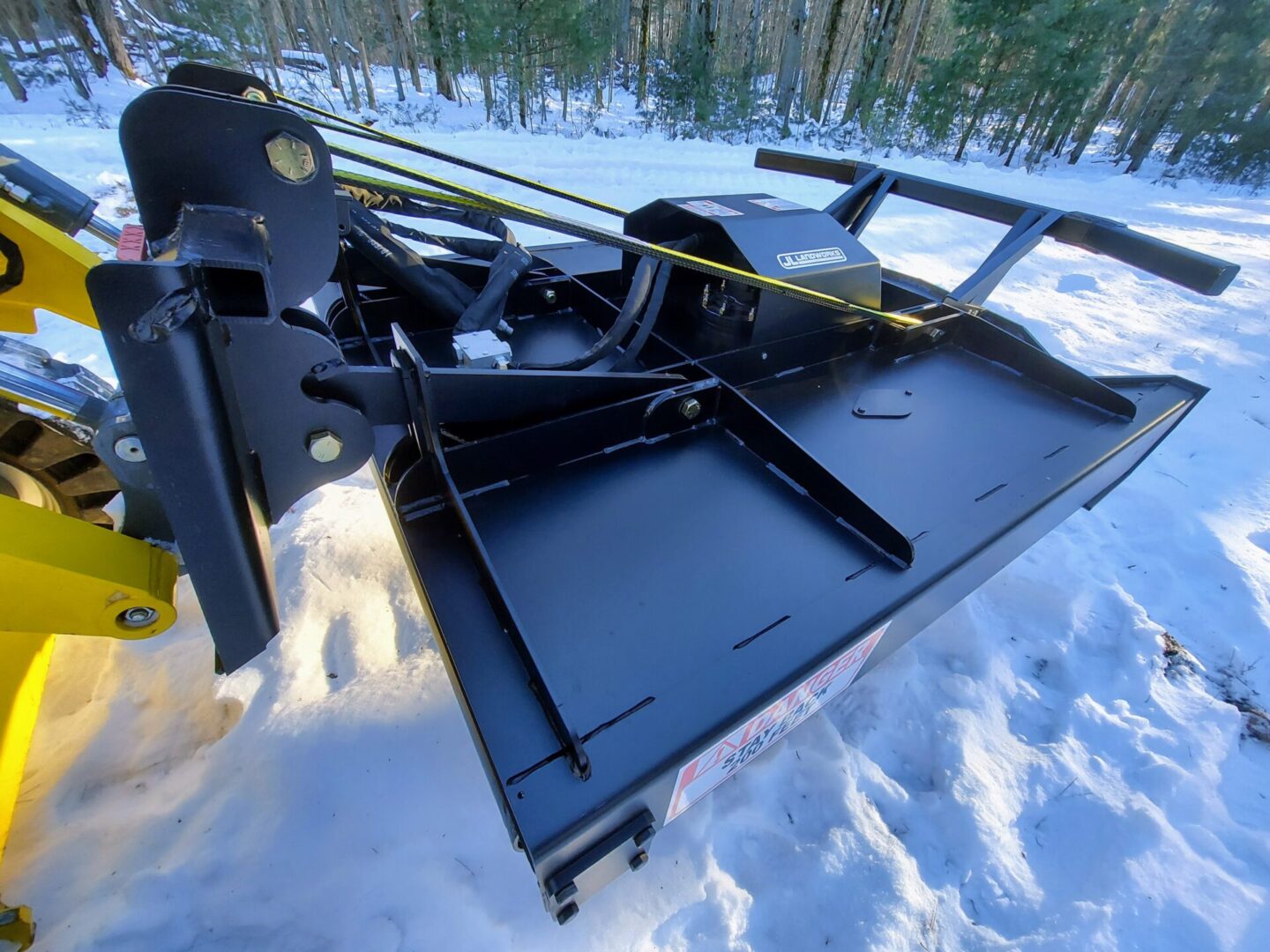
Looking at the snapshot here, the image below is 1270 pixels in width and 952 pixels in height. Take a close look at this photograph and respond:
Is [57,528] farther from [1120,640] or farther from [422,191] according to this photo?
[1120,640]

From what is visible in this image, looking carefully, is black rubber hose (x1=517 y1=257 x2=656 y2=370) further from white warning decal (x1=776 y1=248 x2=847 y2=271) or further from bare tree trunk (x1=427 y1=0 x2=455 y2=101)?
bare tree trunk (x1=427 y1=0 x2=455 y2=101)

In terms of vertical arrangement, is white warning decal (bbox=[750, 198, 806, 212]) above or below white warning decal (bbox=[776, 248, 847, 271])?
above

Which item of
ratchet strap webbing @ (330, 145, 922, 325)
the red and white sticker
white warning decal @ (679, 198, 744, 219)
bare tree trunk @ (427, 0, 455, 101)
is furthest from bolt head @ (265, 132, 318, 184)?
bare tree trunk @ (427, 0, 455, 101)

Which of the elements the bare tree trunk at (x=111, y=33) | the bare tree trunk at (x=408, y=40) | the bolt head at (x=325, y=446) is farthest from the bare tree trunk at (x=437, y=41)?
the bolt head at (x=325, y=446)

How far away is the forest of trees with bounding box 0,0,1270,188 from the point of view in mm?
9930

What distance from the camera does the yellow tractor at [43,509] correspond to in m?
1.02

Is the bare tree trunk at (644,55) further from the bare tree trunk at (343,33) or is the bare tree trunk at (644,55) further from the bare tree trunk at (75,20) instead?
the bare tree trunk at (75,20)

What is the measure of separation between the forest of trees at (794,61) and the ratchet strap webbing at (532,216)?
34.9 ft

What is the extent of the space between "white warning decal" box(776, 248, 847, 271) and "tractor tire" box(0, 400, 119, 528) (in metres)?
1.75

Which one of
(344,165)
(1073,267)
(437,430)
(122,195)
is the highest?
(437,430)

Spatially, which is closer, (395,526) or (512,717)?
(512,717)

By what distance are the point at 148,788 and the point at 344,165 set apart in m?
4.29

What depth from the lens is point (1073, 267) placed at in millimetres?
5246

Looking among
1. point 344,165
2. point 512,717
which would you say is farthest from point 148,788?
point 344,165
